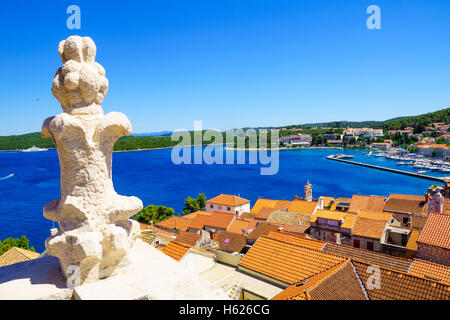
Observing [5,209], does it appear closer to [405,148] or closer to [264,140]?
[264,140]

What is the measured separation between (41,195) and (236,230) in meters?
58.3

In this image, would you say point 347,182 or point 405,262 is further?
point 347,182

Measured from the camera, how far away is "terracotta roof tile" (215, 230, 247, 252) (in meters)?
17.6

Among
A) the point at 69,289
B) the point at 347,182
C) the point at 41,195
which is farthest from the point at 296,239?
the point at 347,182

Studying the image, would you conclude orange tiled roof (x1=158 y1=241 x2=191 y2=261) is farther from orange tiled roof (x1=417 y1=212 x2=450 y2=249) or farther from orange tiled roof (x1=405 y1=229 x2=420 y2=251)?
orange tiled roof (x1=405 y1=229 x2=420 y2=251)

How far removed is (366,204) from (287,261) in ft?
102

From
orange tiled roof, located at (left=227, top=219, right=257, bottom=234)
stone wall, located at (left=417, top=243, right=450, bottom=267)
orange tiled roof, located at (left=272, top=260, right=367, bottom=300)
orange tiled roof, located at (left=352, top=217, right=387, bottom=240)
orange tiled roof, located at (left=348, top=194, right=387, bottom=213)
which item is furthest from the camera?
orange tiled roof, located at (left=348, top=194, right=387, bottom=213)

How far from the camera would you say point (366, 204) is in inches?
1427

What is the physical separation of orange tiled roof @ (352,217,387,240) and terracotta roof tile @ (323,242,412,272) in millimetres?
8532

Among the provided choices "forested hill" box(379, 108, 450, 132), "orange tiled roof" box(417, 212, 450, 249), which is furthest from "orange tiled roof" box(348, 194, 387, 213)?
"forested hill" box(379, 108, 450, 132)

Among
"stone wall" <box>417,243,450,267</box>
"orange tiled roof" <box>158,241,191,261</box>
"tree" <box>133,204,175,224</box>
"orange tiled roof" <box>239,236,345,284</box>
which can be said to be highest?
"orange tiled roof" <box>239,236,345,284</box>

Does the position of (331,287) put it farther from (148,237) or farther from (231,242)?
(231,242)
